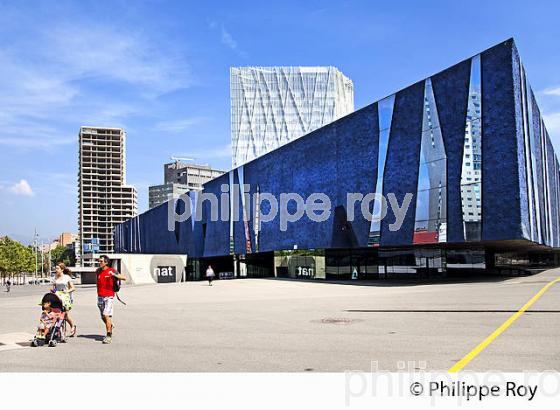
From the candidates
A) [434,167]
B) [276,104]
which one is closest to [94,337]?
[434,167]

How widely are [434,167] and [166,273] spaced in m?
36.0

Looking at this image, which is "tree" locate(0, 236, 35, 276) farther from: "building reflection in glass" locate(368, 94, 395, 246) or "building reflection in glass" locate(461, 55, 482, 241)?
"building reflection in glass" locate(461, 55, 482, 241)

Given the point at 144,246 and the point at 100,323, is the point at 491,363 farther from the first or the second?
the point at 144,246

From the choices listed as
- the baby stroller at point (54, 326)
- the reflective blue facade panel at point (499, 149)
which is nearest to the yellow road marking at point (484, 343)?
the baby stroller at point (54, 326)

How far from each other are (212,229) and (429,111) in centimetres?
3997

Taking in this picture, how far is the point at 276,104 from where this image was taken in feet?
638

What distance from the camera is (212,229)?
221 feet

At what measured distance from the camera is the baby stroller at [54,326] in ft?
36.2

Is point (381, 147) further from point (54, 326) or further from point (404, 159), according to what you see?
point (54, 326)

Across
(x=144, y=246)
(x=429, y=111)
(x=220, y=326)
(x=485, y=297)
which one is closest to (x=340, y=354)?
(x=220, y=326)

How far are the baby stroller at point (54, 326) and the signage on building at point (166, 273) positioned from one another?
4663 cm

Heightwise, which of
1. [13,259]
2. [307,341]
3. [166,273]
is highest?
[307,341]

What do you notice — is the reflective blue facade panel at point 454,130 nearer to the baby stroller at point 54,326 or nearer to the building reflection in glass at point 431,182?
the building reflection in glass at point 431,182

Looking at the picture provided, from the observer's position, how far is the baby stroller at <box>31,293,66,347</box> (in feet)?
36.2
